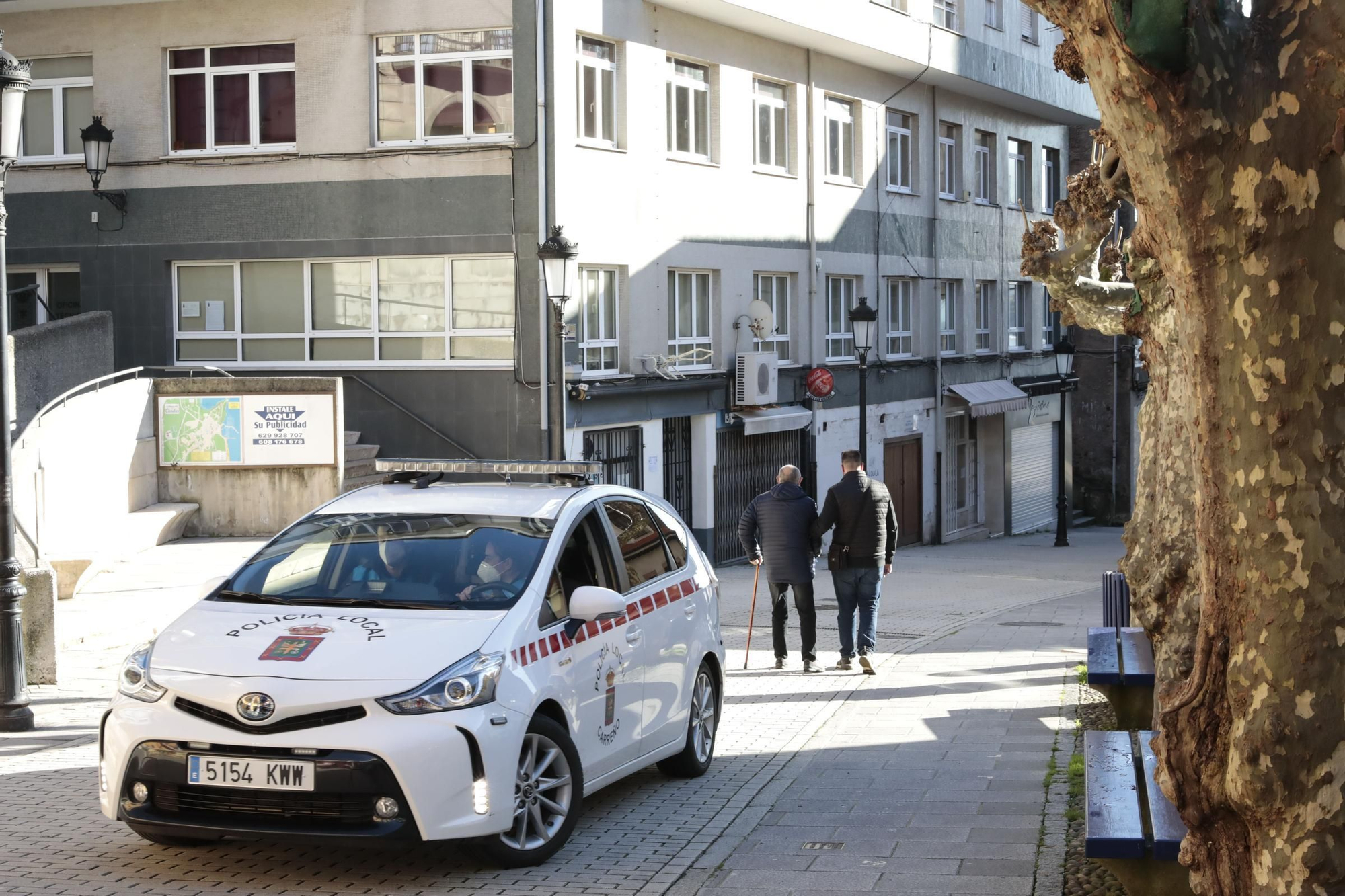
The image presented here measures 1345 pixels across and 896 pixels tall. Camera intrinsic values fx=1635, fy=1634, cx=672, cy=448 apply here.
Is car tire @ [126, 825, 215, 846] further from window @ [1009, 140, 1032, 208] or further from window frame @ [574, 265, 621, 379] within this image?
window @ [1009, 140, 1032, 208]

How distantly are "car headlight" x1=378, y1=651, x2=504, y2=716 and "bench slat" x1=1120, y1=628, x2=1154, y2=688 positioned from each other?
4038mm

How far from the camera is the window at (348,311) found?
22.3 meters

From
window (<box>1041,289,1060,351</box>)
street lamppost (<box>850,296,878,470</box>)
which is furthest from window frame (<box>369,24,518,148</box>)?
window (<box>1041,289,1060,351</box>)

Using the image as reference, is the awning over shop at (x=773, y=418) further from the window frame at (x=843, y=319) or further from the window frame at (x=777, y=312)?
the window frame at (x=843, y=319)

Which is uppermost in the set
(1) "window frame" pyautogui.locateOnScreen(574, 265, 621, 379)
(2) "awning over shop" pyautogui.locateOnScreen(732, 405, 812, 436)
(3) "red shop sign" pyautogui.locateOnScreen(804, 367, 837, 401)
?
(1) "window frame" pyautogui.locateOnScreen(574, 265, 621, 379)

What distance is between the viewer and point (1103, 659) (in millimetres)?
9914

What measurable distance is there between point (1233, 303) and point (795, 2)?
23.0 m

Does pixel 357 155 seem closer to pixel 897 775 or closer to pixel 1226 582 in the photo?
pixel 897 775

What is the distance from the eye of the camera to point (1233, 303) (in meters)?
4.23

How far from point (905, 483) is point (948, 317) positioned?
14.0 ft

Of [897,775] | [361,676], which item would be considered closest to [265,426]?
[897,775]

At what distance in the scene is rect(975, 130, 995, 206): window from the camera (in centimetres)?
3675

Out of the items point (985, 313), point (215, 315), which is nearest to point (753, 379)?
point (215, 315)

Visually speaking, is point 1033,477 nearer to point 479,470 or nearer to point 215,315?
point 215,315
